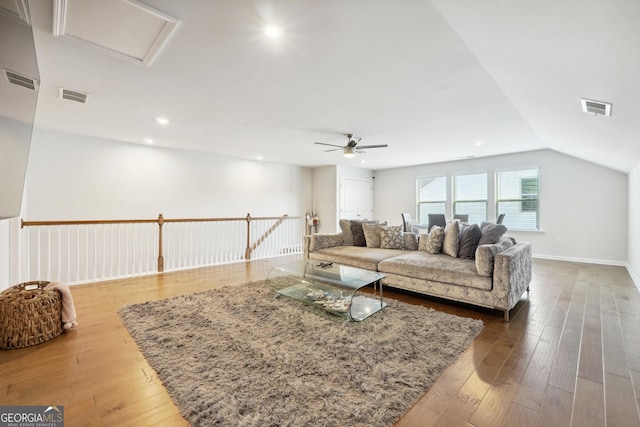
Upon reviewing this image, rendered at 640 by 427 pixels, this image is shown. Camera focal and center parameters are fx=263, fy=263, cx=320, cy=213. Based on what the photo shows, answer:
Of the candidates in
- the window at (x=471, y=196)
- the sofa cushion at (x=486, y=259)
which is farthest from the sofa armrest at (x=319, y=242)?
the window at (x=471, y=196)

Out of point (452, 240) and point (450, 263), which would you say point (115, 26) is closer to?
point (450, 263)

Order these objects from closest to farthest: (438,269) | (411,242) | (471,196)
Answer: (438,269), (411,242), (471,196)

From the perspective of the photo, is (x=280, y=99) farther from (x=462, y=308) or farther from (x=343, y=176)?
(x=343, y=176)

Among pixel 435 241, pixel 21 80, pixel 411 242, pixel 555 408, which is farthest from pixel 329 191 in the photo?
pixel 21 80

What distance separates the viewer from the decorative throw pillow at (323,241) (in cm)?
463

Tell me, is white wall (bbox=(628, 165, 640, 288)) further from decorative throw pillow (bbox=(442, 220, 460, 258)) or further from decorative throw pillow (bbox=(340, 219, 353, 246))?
decorative throw pillow (bbox=(340, 219, 353, 246))

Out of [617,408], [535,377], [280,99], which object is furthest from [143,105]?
[617,408]

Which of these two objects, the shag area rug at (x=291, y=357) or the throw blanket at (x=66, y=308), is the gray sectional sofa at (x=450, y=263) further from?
the throw blanket at (x=66, y=308)

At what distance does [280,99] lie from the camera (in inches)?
125

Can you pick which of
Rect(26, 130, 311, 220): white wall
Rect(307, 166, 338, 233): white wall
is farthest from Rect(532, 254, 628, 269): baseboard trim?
Rect(26, 130, 311, 220): white wall

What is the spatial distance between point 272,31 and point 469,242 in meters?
3.30

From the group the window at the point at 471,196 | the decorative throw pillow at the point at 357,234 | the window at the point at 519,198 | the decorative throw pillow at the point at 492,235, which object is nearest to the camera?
the decorative throw pillow at the point at 492,235

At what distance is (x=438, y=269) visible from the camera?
3150 mm

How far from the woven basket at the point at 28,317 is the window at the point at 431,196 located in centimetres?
790
